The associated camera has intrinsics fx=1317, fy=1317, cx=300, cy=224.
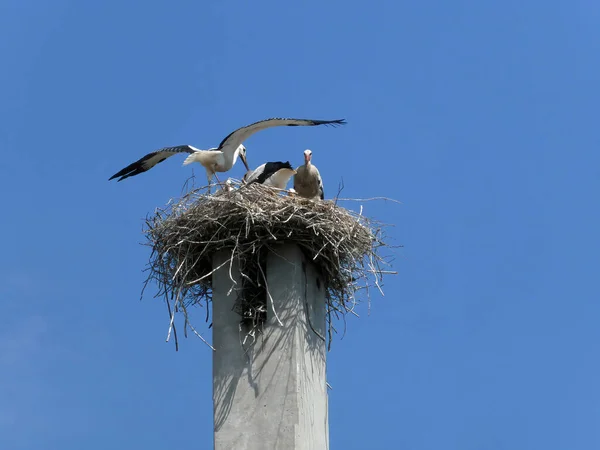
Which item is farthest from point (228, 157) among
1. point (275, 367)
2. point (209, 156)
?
point (275, 367)

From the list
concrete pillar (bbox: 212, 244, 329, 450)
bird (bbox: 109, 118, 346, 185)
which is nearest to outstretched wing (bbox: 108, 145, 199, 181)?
bird (bbox: 109, 118, 346, 185)

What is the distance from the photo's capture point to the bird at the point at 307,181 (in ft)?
51.3

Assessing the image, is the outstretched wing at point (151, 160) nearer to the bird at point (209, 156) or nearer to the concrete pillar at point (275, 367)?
the bird at point (209, 156)

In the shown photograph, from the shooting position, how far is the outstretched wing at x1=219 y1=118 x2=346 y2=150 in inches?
600

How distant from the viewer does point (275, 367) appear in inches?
522

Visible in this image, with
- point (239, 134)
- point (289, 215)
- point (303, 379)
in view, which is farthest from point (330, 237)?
point (239, 134)

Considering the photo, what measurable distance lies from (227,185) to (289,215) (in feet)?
2.89

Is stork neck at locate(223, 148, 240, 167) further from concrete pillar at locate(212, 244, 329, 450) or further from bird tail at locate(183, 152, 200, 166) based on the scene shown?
concrete pillar at locate(212, 244, 329, 450)

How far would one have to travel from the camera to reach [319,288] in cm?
1444

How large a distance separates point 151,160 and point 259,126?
1.44 meters

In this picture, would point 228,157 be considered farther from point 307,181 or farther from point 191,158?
point 307,181

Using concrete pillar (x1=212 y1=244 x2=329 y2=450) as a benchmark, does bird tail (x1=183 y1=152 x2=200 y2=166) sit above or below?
above

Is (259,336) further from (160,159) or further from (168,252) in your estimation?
(160,159)

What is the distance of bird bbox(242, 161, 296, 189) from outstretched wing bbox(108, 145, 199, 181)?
0.84 metres
